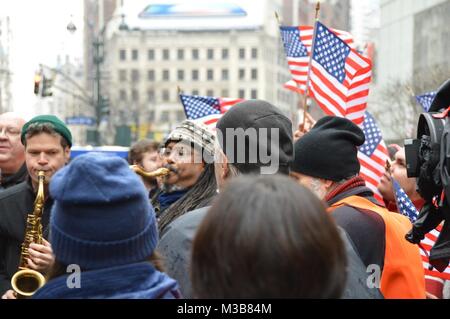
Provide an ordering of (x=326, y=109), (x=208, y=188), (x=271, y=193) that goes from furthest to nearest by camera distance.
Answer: (x=326, y=109) → (x=208, y=188) → (x=271, y=193)

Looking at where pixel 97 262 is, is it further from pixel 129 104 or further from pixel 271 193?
pixel 129 104

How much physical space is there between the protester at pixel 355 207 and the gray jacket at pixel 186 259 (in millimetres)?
800

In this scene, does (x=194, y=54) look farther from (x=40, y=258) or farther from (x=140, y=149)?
(x=40, y=258)

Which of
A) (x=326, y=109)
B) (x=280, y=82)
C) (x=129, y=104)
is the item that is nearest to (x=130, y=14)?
(x=280, y=82)

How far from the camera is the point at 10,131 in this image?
7.38 metres

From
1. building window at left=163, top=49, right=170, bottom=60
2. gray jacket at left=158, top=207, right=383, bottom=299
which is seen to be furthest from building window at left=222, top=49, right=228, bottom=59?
gray jacket at left=158, top=207, right=383, bottom=299

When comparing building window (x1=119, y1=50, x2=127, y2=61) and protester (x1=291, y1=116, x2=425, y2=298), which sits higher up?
protester (x1=291, y1=116, x2=425, y2=298)

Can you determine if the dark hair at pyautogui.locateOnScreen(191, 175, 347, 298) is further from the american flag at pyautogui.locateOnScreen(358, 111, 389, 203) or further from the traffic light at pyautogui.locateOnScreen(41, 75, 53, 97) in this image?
the traffic light at pyautogui.locateOnScreen(41, 75, 53, 97)

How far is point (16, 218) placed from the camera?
554cm

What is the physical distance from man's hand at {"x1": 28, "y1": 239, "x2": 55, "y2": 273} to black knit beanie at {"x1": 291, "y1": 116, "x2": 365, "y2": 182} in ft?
4.52

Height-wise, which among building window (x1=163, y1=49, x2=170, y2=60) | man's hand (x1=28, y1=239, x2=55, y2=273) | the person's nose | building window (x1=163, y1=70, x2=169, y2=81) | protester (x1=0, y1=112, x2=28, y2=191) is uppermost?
the person's nose

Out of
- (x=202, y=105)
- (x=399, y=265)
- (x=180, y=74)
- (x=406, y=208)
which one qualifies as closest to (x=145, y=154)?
(x=202, y=105)

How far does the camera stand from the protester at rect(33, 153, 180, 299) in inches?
112
